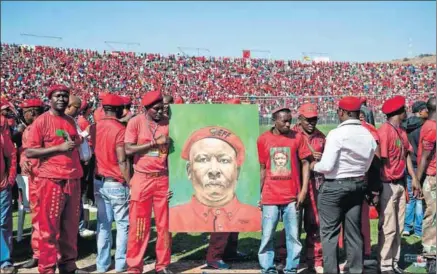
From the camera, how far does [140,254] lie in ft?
17.3

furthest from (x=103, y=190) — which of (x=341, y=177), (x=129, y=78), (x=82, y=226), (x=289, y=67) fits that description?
(x=289, y=67)

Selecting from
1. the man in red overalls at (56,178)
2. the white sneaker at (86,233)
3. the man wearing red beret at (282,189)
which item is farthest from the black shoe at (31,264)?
the man wearing red beret at (282,189)

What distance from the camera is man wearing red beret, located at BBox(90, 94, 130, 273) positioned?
5700 millimetres

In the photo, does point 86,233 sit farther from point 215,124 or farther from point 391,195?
point 391,195

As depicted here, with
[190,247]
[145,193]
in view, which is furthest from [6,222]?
[190,247]

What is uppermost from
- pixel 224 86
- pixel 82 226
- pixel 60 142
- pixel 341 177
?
pixel 224 86

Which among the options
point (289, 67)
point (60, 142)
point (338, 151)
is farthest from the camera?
point (289, 67)

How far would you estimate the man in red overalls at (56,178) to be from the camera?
5.07 meters

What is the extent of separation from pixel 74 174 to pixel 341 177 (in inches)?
111

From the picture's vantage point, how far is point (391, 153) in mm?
5457

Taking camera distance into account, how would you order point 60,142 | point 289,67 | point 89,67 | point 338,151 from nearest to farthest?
point 338,151
point 60,142
point 89,67
point 289,67

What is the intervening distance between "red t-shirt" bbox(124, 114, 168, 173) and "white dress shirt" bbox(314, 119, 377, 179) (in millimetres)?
1683

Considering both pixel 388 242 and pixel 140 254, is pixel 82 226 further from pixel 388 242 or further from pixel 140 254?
pixel 388 242

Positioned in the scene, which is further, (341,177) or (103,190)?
(103,190)
